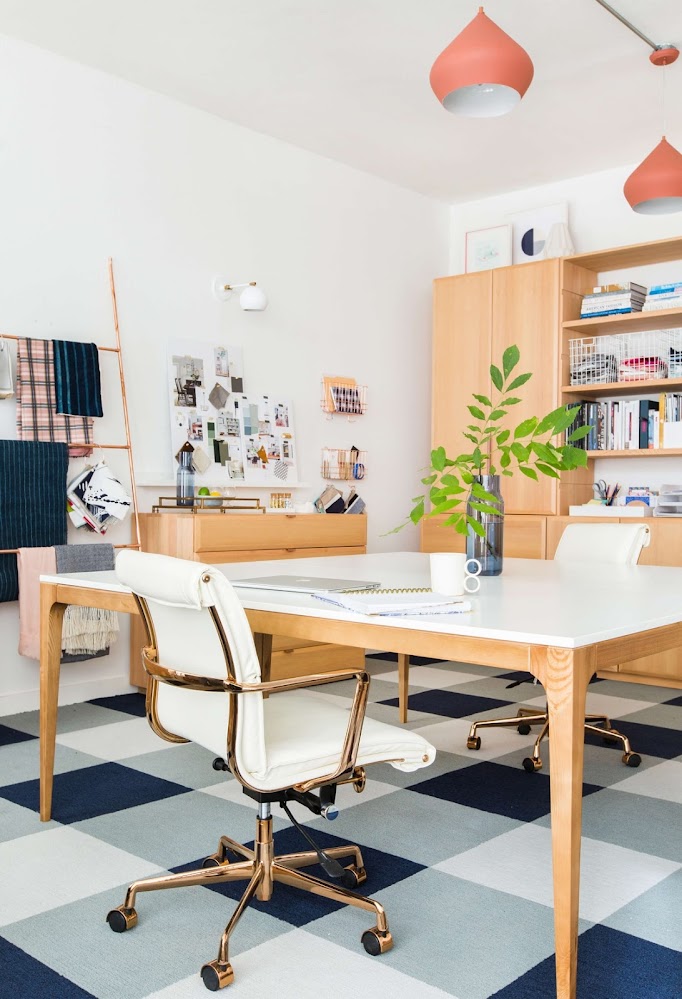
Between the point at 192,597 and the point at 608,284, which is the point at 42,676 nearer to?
the point at 192,597

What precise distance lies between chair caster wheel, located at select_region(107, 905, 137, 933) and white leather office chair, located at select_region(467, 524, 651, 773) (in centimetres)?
A: 166

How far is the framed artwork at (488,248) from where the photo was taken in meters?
6.00

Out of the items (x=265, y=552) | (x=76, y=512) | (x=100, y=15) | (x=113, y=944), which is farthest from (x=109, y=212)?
(x=113, y=944)

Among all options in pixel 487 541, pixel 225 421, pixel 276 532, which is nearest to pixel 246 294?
pixel 225 421

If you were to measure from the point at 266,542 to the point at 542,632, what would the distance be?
10.1 ft

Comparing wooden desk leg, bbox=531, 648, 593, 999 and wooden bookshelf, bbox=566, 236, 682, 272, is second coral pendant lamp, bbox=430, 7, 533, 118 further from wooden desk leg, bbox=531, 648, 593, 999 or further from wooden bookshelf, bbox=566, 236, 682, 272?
wooden bookshelf, bbox=566, 236, 682, 272

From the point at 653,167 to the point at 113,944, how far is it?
352cm

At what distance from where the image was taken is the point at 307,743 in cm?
192

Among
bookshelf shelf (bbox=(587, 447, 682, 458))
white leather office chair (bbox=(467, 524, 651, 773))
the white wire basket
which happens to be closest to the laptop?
white leather office chair (bbox=(467, 524, 651, 773))

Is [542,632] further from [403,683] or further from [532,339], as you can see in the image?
[532,339]

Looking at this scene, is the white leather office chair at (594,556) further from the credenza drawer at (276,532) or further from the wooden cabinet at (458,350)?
the wooden cabinet at (458,350)

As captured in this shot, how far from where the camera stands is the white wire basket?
515 cm

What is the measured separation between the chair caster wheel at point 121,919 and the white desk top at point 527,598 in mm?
716

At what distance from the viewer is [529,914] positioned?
6.96 ft
